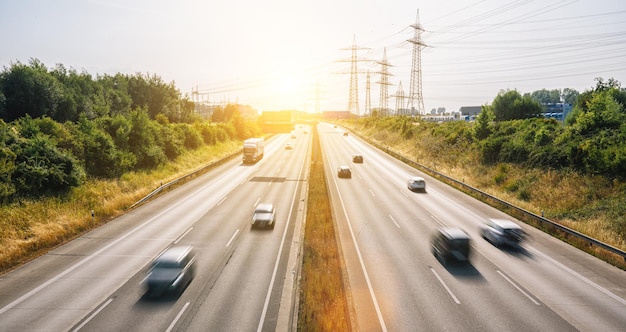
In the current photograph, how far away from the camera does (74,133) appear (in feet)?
128

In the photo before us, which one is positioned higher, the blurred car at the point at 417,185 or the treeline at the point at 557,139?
the treeline at the point at 557,139

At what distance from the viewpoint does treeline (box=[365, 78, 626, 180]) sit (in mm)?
35000

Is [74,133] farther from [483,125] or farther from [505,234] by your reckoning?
[483,125]

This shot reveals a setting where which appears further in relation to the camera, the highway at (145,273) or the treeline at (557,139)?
the treeline at (557,139)

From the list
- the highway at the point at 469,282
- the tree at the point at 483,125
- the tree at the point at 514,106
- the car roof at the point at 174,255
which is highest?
the tree at the point at 514,106

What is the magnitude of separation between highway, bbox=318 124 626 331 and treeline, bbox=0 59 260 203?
26.0m

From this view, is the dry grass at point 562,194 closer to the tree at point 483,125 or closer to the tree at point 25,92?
the tree at point 483,125

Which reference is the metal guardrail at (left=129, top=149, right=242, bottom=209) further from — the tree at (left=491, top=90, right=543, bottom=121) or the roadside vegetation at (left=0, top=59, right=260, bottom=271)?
the tree at (left=491, top=90, right=543, bottom=121)

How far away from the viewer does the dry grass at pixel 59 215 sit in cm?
2256

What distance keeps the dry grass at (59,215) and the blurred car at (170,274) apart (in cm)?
1012

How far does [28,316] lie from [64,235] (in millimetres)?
11381

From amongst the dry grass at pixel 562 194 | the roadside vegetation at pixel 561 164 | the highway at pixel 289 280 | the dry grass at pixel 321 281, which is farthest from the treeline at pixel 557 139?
the dry grass at pixel 321 281

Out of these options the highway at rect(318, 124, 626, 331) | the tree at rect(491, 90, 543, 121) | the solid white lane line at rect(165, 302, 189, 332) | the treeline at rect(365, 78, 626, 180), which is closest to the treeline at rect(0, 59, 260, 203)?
the solid white lane line at rect(165, 302, 189, 332)

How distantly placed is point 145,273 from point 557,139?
149ft
